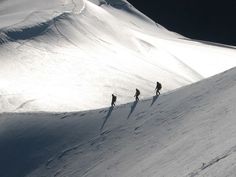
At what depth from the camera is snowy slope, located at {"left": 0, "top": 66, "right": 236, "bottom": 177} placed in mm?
17875

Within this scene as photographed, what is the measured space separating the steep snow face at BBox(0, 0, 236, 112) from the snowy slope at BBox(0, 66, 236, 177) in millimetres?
6851

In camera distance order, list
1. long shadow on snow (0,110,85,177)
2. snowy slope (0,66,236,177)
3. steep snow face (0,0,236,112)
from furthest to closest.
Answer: steep snow face (0,0,236,112), long shadow on snow (0,110,85,177), snowy slope (0,66,236,177)

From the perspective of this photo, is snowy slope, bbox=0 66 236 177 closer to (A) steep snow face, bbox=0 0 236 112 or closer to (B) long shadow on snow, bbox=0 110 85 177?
(B) long shadow on snow, bbox=0 110 85 177

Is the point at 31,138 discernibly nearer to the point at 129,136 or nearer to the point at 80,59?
the point at 129,136

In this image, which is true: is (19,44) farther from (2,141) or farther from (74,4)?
(2,141)

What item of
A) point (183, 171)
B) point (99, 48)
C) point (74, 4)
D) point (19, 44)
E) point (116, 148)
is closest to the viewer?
point (183, 171)

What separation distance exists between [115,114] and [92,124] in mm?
996

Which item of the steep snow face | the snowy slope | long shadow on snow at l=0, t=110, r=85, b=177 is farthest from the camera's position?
the steep snow face

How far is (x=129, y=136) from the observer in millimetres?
20906

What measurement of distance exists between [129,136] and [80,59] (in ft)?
65.5

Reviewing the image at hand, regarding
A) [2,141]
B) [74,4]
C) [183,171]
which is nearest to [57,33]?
[74,4]

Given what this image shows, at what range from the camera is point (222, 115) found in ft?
63.3

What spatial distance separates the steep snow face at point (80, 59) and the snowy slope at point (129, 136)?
685 cm

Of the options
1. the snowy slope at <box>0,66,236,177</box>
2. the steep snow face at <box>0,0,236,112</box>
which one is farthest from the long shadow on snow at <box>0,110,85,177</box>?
the steep snow face at <box>0,0,236,112</box>
